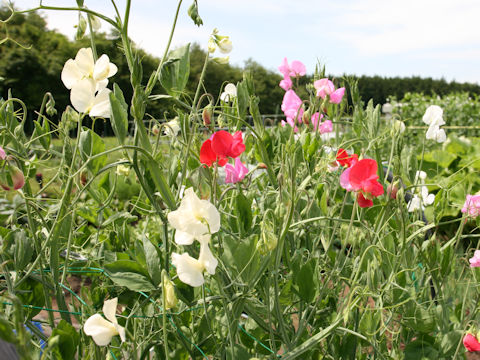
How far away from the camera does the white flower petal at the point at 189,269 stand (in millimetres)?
471

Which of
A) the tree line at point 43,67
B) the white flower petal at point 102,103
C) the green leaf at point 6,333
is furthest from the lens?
the tree line at point 43,67

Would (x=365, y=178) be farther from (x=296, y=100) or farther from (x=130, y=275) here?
(x=296, y=100)

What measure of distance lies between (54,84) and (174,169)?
14562mm

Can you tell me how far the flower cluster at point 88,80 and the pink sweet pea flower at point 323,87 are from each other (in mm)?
544

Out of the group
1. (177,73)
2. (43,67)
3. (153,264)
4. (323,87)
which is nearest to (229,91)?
(323,87)

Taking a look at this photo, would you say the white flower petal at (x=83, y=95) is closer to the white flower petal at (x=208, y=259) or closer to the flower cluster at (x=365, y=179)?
the white flower petal at (x=208, y=259)

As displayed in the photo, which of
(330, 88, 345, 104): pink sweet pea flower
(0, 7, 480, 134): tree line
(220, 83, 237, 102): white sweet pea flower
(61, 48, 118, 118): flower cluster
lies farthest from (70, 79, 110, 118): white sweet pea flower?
(0, 7, 480, 134): tree line

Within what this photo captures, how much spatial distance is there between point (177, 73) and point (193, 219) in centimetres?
25

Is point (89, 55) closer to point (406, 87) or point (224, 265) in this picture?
point (224, 265)

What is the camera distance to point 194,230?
0.47 meters

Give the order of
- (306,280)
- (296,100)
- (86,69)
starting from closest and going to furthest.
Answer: (86,69) → (306,280) → (296,100)

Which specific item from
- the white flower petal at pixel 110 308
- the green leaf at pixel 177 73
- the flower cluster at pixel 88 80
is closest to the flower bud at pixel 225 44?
the green leaf at pixel 177 73

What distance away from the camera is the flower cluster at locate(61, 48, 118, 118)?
56 centimetres

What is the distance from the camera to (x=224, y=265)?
60 cm
